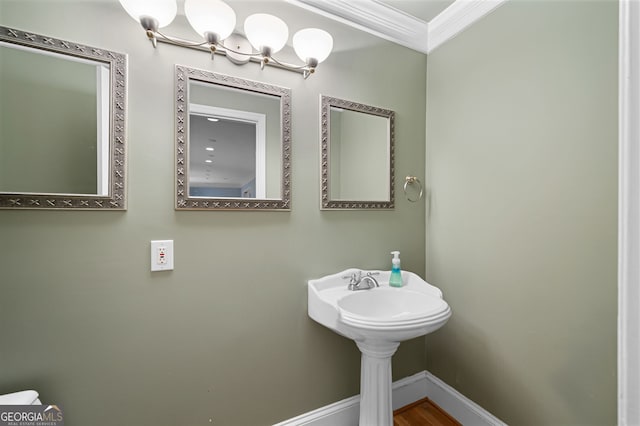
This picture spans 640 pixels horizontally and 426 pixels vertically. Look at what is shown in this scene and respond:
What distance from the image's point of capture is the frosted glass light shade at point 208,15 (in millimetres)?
1062

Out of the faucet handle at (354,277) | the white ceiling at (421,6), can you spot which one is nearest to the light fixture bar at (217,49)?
the white ceiling at (421,6)

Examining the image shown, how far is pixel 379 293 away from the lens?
147 cm

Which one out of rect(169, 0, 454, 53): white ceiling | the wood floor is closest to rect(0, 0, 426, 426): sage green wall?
rect(169, 0, 454, 53): white ceiling

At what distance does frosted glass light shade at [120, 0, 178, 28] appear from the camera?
982mm

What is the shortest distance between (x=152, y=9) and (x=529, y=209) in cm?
170

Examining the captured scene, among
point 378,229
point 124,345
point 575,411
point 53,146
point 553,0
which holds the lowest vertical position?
point 575,411

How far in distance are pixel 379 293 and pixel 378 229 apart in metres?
0.36

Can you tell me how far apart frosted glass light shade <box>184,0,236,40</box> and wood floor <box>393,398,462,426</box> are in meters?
2.12

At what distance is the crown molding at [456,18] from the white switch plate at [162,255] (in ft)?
5.99

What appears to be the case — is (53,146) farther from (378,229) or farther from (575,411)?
(575,411)

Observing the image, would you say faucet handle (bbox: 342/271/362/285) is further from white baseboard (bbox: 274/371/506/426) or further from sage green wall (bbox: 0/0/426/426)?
white baseboard (bbox: 274/371/506/426)

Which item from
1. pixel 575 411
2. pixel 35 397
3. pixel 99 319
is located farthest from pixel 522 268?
pixel 35 397

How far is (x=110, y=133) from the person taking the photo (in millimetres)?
1062

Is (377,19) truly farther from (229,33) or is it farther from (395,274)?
(395,274)
